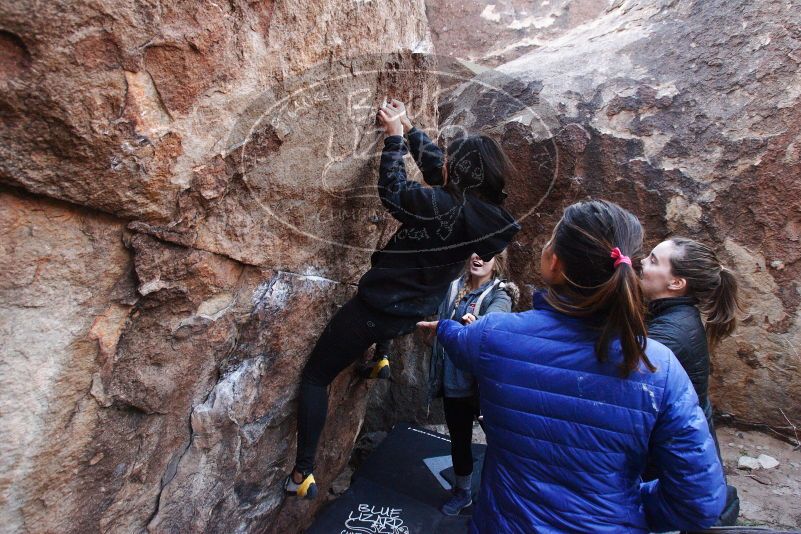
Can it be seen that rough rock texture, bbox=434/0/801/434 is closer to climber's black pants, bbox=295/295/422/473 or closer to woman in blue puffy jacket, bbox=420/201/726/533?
climber's black pants, bbox=295/295/422/473

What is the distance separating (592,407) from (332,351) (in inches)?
45.2

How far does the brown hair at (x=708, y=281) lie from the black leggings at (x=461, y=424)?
0.99m

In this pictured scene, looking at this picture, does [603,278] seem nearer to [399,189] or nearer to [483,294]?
[399,189]

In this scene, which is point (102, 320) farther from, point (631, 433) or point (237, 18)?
point (631, 433)

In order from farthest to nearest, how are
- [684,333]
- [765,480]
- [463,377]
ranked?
1. [765,480]
2. [463,377]
3. [684,333]

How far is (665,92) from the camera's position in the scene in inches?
123

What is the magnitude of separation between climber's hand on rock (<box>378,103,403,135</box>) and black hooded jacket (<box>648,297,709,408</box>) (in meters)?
1.16

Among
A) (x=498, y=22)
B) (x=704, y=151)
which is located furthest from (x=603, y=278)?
(x=498, y=22)

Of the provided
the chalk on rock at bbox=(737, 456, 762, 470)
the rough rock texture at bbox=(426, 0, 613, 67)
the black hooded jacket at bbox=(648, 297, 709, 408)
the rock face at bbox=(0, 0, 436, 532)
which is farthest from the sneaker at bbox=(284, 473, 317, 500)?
the rough rock texture at bbox=(426, 0, 613, 67)

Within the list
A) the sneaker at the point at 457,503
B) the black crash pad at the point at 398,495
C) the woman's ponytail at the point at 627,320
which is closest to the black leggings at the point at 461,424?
the sneaker at the point at 457,503

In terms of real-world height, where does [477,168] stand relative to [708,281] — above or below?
above

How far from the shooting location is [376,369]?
256 cm

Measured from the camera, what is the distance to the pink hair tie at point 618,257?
123 centimetres

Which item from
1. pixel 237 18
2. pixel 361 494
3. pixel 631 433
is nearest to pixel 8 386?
pixel 237 18
